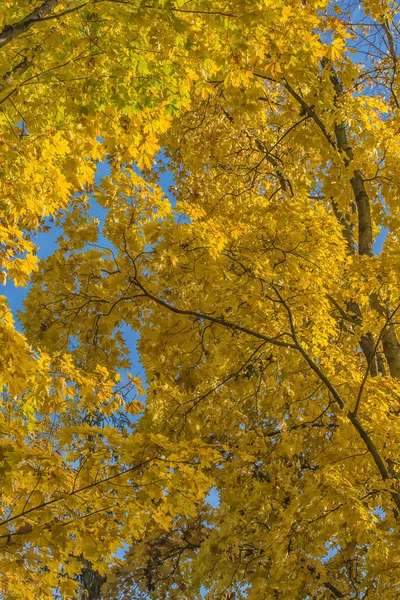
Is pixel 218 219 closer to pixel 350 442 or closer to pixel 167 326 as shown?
pixel 167 326

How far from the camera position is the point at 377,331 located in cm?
502

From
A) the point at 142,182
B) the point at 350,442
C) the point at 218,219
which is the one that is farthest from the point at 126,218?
the point at 350,442

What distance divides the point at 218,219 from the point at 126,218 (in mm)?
850

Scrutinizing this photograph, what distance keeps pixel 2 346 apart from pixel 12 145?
1.60 m

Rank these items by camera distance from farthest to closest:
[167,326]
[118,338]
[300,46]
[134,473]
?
[118,338] → [167,326] → [300,46] → [134,473]

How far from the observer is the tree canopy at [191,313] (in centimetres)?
346

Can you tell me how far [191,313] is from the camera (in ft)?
16.0

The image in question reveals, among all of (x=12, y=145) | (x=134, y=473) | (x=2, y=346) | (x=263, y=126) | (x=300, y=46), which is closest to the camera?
(x=2, y=346)

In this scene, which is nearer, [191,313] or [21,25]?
[21,25]

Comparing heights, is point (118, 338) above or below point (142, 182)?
below

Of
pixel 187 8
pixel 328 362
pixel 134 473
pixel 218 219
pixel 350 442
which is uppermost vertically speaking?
pixel 187 8

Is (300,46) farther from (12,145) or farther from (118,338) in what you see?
(118,338)

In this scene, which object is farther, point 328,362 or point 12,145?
point 328,362

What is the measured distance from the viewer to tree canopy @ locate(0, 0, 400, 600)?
3.46 metres
